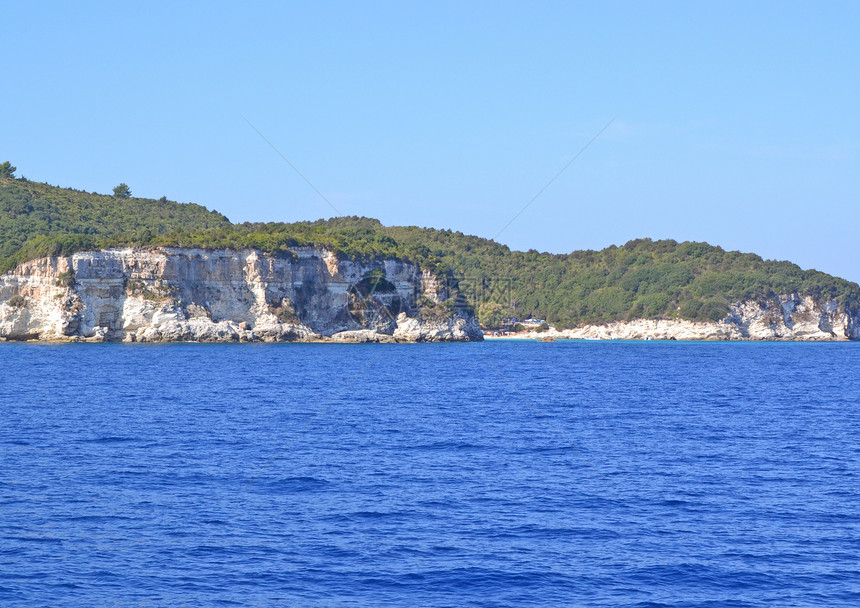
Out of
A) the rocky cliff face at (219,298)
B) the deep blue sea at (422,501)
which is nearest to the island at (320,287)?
the rocky cliff face at (219,298)

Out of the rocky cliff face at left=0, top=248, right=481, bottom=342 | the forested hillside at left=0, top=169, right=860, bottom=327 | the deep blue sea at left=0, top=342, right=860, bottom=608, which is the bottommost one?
the deep blue sea at left=0, top=342, right=860, bottom=608

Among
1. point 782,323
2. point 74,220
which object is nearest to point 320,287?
point 74,220

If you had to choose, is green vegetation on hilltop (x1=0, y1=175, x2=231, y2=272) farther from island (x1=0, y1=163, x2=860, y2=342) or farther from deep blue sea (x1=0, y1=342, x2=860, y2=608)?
deep blue sea (x1=0, y1=342, x2=860, y2=608)

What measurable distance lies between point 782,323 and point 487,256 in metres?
48.4

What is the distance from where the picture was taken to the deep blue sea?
14.1m

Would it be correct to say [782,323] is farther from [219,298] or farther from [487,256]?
[219,298]

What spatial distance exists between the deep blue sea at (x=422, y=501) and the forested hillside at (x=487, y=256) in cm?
5515

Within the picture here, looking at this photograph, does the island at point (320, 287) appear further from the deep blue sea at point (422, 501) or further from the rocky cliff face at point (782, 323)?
the deep blue sea at point (422, 501)

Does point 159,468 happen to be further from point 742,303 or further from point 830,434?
point 742,303

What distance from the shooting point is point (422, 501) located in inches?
754

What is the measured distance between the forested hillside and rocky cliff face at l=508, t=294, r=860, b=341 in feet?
4.80

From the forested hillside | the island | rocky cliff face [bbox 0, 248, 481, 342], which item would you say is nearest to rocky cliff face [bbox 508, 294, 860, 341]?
the island

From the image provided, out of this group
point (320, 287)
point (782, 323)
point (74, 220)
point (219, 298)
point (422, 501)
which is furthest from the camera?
point (782, 323)

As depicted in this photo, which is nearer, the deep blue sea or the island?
the deep blue sea
